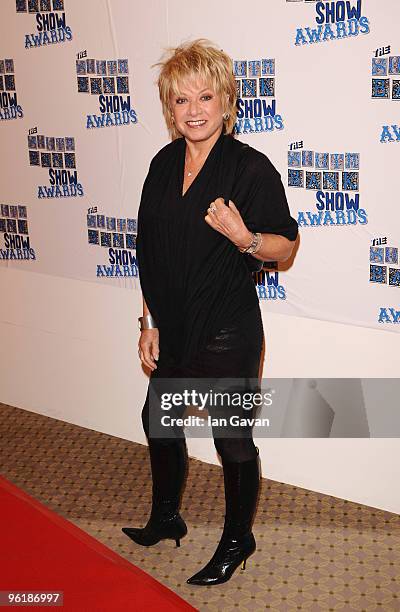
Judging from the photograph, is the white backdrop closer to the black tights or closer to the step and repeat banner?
the step and repeat banner

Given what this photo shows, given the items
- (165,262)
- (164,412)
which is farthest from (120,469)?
(165,262)

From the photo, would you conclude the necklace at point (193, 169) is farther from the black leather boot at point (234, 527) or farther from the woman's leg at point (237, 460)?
the black leather boot at point (234, 527)

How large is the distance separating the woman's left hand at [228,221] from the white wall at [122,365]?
768 mm

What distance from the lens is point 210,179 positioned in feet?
7.30

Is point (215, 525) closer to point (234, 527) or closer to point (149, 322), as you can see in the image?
point (234, 527)

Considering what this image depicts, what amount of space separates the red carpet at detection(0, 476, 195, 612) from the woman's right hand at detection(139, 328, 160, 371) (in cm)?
130

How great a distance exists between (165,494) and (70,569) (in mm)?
1573

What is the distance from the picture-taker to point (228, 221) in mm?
2061

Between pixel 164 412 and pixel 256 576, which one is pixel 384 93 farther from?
pixel 256 576

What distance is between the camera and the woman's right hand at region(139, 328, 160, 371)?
2449 mm

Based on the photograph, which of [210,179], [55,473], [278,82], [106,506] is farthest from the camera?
[55,473]

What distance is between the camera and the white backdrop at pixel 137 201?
2.51 metres

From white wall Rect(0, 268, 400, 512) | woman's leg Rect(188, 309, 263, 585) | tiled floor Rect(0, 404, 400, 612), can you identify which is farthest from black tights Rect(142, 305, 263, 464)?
white wall Rect(0, 268, 400, 512)

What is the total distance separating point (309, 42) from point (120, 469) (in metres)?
1.70
